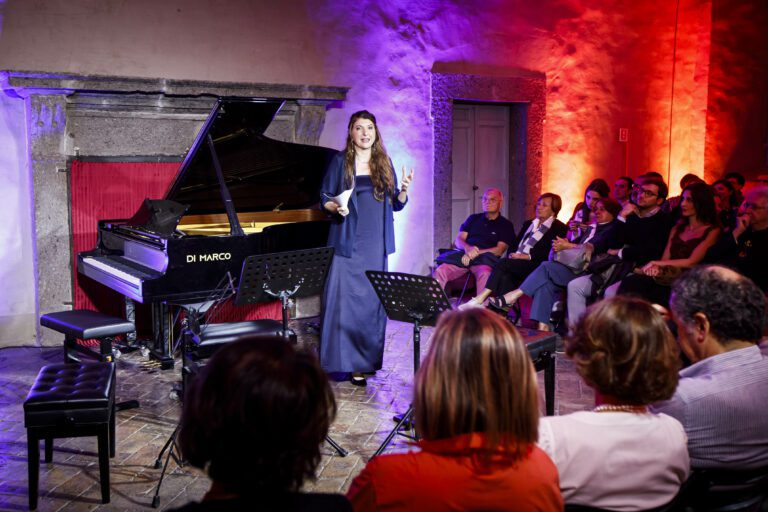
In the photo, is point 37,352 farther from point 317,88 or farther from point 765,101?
point 765,101

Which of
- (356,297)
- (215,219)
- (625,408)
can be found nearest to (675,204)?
(356,297)

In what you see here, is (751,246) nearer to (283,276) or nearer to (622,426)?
(283,276)

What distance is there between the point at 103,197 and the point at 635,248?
459cm

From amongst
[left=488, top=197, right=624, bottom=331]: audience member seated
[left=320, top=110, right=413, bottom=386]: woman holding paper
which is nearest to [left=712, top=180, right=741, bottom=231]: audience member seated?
[left=488, top=197, right=624, bottom=331]: audience member seated

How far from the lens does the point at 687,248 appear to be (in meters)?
5.80

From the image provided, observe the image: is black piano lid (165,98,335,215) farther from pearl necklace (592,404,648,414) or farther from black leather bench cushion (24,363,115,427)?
pearl necklace (592,404,648,414)

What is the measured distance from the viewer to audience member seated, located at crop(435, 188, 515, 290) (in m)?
7.19

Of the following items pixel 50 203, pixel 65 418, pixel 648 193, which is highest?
pixel 648 193

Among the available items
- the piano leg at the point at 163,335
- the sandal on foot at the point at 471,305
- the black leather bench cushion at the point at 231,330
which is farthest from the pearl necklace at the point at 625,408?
the piano leg at the point at 163,335

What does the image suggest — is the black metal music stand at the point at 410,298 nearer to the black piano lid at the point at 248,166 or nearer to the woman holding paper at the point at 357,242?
the woman holding paper at the point at 357,242

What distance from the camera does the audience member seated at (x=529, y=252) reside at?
683cm

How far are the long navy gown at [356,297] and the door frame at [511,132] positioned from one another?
10.5 ft

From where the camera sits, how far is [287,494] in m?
1.53

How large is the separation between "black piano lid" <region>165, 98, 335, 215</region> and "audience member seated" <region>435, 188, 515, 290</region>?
175 centimetres
